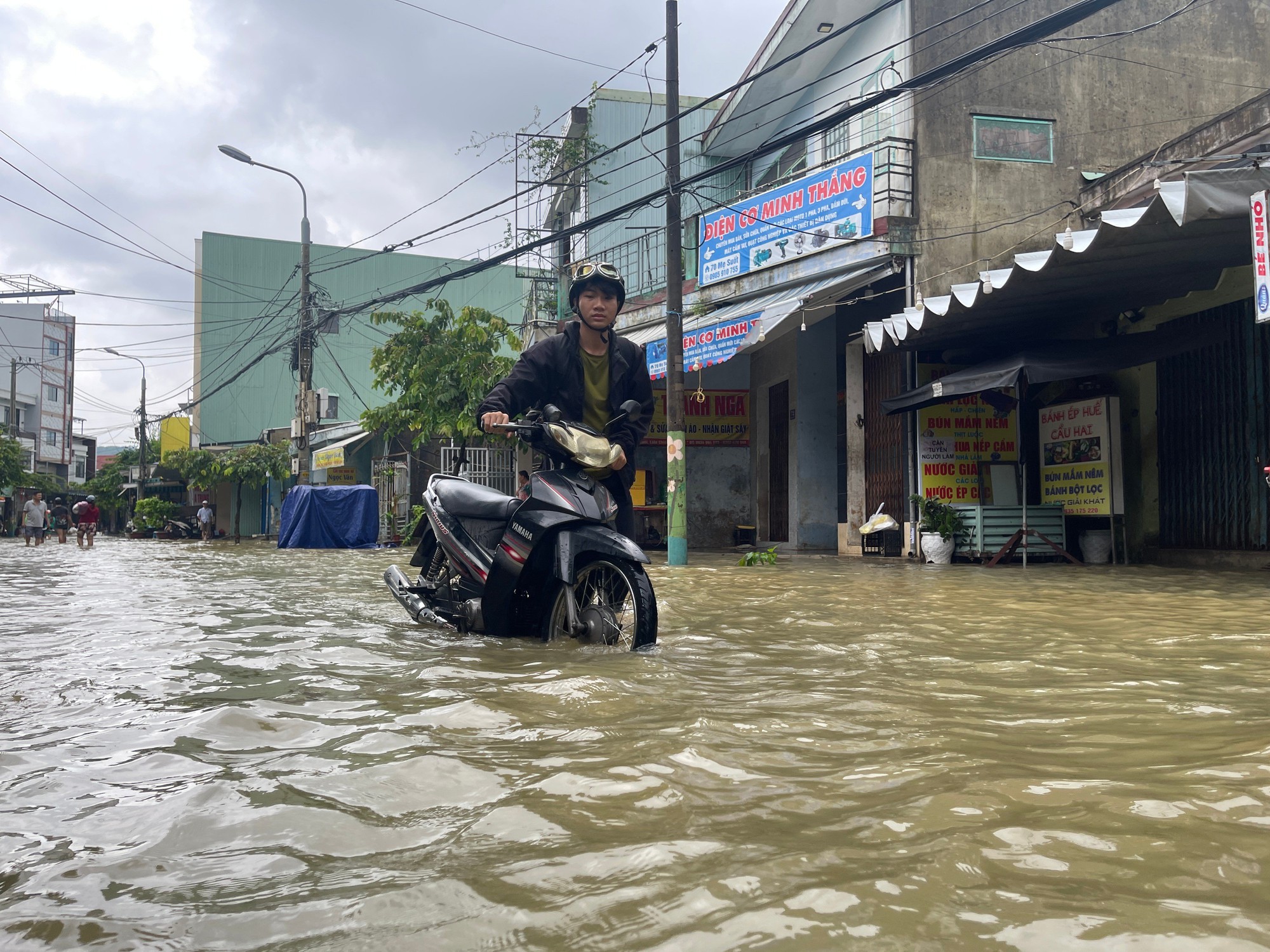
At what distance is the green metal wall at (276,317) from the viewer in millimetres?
37906

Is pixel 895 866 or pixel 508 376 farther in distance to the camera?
pixel 508 376

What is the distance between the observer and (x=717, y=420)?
53.8ft

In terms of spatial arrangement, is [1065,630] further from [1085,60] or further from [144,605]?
[1085,60]

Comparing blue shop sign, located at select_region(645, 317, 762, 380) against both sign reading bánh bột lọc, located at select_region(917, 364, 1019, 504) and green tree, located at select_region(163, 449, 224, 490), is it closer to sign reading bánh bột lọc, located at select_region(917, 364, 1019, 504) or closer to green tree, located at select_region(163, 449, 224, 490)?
sign reading bánh bột lọc, located at select_region(917, 364, 1019, 504)

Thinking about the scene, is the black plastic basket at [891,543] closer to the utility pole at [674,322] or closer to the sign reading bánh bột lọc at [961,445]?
the sign reading bánh bột lọc at [961,445]

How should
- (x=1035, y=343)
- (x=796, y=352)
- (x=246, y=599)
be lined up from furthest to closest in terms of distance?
(x=796, y=352), (x=1035, y=343), (x=246, y=599)

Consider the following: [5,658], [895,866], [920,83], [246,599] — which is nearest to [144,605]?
[246,599]

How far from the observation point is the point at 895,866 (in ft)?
4.83

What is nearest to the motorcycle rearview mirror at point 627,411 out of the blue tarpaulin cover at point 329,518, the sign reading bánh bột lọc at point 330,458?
the blue tarpaulin cover at point 329,518

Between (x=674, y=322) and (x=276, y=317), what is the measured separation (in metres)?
30.9

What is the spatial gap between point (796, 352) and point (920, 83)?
6.43 meters

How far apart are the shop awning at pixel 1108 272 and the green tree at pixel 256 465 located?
74.7ft

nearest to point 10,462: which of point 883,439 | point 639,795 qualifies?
point 883,439

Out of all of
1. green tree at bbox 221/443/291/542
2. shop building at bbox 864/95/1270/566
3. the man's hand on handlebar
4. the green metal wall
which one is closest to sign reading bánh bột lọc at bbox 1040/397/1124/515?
shop building at bbox 864/95/1270/566
